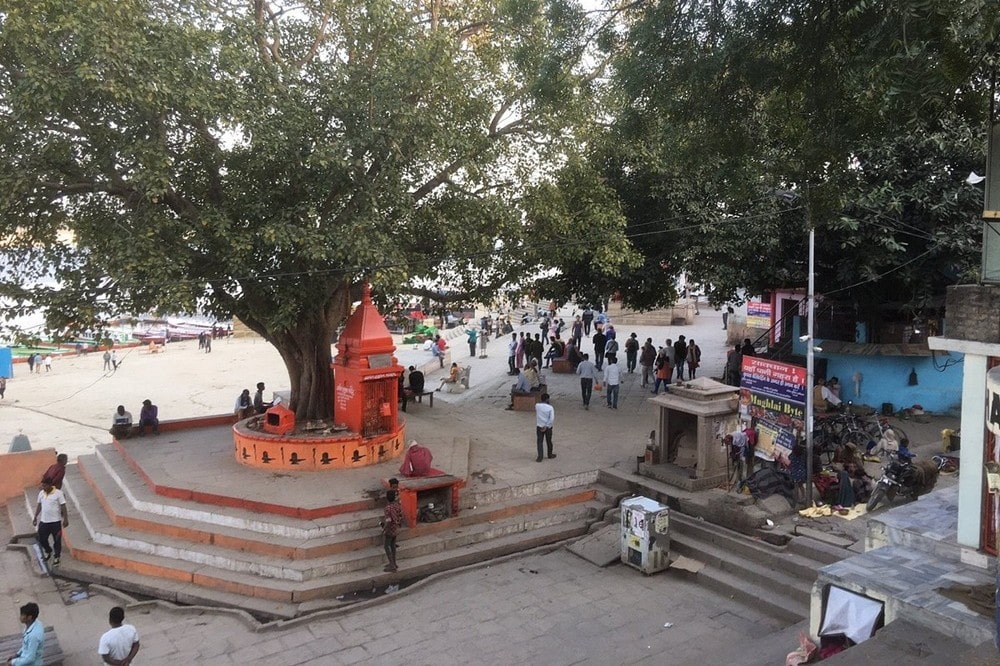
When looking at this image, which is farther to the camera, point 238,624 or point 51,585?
point 51,585

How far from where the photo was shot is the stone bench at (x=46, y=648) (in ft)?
24.7

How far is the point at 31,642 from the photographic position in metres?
6.86

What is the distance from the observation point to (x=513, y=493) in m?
11.9

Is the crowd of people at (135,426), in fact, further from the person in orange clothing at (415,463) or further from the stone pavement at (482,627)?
the person in orange clothing at (415,463)

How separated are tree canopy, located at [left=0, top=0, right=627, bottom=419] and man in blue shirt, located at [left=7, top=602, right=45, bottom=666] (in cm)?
488

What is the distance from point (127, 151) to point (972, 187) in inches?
633

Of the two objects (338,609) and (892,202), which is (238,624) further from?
(892,202)

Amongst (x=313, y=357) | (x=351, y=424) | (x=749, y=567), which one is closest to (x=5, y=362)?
(x=313, y=357)

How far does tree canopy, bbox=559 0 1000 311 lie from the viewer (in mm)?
6625

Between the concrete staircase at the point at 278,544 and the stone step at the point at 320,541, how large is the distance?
0.02m

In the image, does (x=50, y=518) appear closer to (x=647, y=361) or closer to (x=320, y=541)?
(x=320, y=541)

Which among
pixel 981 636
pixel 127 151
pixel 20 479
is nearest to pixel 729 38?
pixel 981 636

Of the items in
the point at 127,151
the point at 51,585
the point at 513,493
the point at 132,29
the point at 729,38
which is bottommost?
the point at 51,585

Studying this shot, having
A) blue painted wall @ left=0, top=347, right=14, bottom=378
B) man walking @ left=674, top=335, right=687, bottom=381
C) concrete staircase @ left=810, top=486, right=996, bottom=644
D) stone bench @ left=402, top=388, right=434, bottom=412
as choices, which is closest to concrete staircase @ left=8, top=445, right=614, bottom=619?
concrete staircase @ left=810, top=486, right=996, bottom=644
